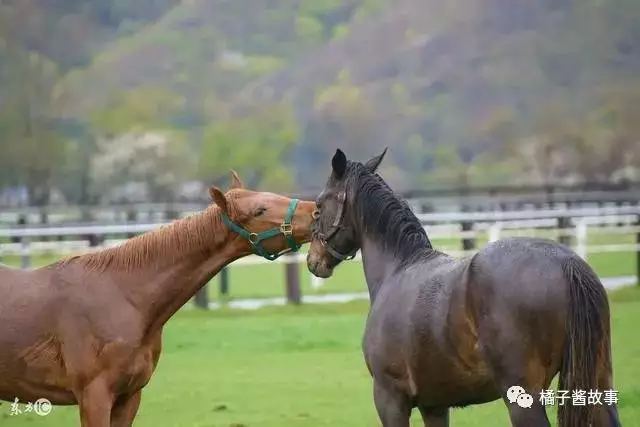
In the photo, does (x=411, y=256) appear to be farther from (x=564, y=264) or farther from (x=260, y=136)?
(x=260, y=136)

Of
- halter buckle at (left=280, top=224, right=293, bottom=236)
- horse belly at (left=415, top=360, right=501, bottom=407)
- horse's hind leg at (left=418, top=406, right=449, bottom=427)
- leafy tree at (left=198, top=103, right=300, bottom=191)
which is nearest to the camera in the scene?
horse belly at (left=415, top=360, right=501, bottom=407)

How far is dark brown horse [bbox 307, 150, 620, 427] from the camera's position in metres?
4.79

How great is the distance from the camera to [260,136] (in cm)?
4109

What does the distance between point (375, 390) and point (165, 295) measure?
3.93 feet

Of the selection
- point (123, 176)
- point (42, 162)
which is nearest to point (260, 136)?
point (123, 176)

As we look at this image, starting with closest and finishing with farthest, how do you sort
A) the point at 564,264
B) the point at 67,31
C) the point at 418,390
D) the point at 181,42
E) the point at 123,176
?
1. the point at 564,264
2. the point at 418,390
3. the point at 123,176
4. the point at 67,31
5. the point at 181,42

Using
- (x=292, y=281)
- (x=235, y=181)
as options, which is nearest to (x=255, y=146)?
(x=292, y=281)

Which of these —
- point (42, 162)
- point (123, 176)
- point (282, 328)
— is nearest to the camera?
point (282, 328)

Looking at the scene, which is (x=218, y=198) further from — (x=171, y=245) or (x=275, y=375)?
(x=275, y=375)

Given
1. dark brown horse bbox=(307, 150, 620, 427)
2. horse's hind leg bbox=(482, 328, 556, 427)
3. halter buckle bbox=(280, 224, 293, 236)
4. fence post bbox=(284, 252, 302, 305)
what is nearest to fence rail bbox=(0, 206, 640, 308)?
fence post bbox=(284, 252, 302, 305)

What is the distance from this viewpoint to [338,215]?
6035 mm

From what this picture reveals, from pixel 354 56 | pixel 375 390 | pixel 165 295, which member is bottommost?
pixel 375 390

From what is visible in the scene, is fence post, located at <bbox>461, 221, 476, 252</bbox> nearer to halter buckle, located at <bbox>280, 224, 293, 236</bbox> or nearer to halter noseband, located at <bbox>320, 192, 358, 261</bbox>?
halter noseband, located at <bbox>320, 192, 358, 261</bbox>

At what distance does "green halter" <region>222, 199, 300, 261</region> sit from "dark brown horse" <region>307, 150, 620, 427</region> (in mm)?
306
